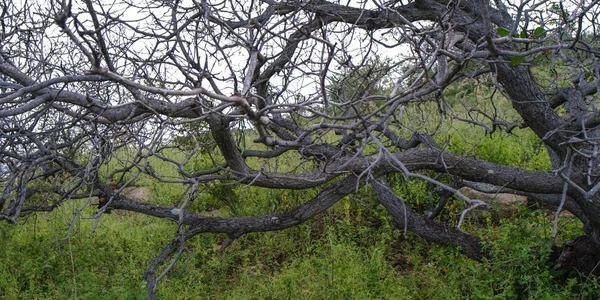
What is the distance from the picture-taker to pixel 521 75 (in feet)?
13.3

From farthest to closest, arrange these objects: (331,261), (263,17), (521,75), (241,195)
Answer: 1. (241,195)
2. (331,261)
3. (263,17)
4. (521,75)

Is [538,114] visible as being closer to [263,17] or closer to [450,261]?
[450,261]

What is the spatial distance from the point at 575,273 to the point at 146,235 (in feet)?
14.5

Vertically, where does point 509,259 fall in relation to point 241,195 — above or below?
below

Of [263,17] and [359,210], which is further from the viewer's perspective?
[359,210]

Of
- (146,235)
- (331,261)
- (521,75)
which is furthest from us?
(146,235)

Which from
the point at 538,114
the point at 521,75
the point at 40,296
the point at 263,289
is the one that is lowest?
the point at 263,289

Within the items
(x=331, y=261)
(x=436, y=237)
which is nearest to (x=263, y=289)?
(x=331, y=261)

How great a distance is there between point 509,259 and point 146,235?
13.0 feet

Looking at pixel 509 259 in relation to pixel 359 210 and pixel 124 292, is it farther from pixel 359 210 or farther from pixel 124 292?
pixel 124 292

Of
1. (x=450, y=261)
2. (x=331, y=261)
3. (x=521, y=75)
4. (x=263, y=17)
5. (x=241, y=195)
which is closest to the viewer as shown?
(x=521, y=75)

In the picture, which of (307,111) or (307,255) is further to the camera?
(307,255)

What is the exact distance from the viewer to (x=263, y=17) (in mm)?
4441

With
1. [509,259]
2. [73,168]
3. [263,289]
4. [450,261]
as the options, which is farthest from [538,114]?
[73,168]
